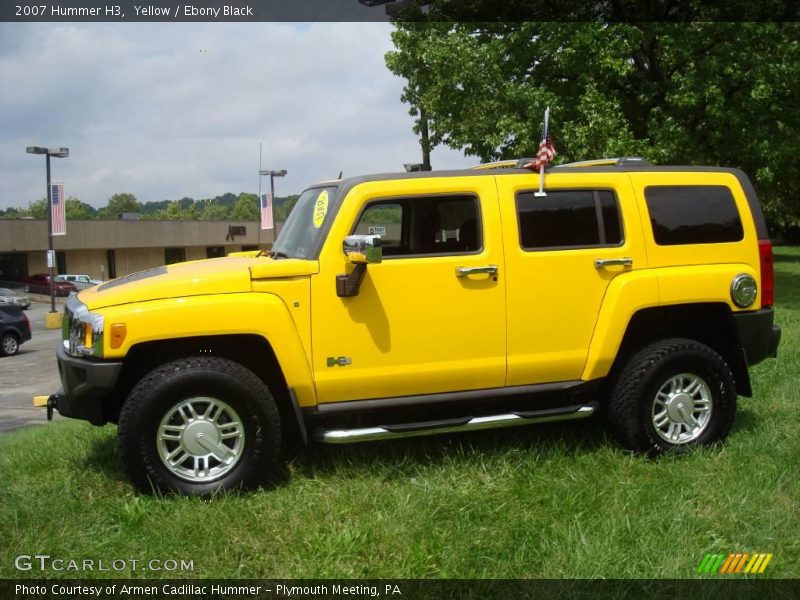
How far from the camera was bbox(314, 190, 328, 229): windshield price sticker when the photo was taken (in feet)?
15.7

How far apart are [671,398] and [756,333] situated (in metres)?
0.84

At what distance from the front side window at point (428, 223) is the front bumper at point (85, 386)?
176 centimetres

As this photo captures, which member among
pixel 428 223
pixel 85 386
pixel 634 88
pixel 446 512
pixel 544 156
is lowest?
pixel 446 512

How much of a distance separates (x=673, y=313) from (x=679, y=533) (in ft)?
6.04

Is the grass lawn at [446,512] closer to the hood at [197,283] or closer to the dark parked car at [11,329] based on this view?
the hood at [197,283]

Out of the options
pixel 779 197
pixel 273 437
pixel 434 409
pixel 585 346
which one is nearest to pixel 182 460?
pixel 273 437

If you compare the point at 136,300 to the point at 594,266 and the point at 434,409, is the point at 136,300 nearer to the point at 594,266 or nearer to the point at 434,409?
the point at 434,409

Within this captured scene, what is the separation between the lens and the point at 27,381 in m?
16.7

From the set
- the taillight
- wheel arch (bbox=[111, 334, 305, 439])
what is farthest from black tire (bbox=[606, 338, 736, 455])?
wheel arch (bbox=[111, 334, 305, 439])

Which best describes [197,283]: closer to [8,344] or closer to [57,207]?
[8,344]

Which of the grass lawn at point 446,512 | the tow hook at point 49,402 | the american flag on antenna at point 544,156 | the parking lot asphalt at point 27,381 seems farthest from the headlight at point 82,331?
the parking lot asphalt at point 27,381

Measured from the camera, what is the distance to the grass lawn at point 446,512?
3.60m

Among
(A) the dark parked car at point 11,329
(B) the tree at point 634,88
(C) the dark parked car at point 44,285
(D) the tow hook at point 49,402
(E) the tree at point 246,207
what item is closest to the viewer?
(D) the tow hook at point 49,402

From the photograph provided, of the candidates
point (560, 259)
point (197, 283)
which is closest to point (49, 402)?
point (197, 283)
